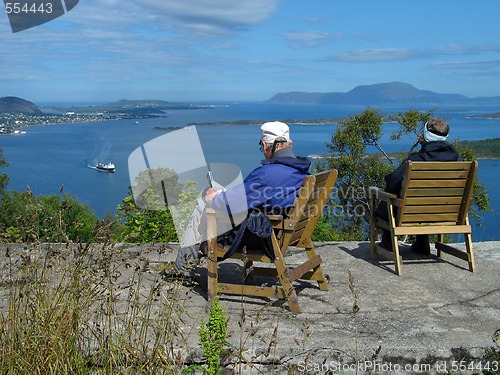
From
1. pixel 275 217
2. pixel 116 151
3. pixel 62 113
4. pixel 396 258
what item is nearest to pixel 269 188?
pixel 275 217

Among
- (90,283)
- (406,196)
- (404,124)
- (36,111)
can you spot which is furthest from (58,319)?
(36,111)

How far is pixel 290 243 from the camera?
4.46m

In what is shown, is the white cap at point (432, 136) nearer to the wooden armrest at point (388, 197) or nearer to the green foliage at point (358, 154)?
the wooden armrest at point (388, 197)

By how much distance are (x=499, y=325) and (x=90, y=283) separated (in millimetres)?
2517

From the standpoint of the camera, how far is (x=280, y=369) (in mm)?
3371

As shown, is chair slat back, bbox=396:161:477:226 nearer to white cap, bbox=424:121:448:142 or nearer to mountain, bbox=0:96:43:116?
white cap, bbox=424:121:448:142

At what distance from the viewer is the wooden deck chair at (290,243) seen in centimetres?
409

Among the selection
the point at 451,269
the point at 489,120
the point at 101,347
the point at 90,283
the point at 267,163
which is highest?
the point at 267,163

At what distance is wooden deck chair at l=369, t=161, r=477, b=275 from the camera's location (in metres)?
5.02

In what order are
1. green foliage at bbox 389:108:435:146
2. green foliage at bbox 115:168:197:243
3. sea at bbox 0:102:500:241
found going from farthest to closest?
sea at bbox 0:102:500:241 → green foliage at bbox 389:108:435:146 → green foliage at bbox 115:168:197:243

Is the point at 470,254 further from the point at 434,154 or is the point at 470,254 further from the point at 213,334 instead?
the point at 213,334

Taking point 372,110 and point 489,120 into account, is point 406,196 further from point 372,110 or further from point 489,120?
point 489,120

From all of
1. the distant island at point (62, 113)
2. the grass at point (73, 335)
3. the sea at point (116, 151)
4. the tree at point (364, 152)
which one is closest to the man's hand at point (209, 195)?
the grass at point (73, 335)

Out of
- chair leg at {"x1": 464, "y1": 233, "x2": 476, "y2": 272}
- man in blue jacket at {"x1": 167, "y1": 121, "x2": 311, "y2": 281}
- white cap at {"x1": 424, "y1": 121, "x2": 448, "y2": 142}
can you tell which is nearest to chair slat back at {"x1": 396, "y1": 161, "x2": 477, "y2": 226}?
chair leg at {"x1": 464, "y1": 233, "x2": 476, "y2": 272}
